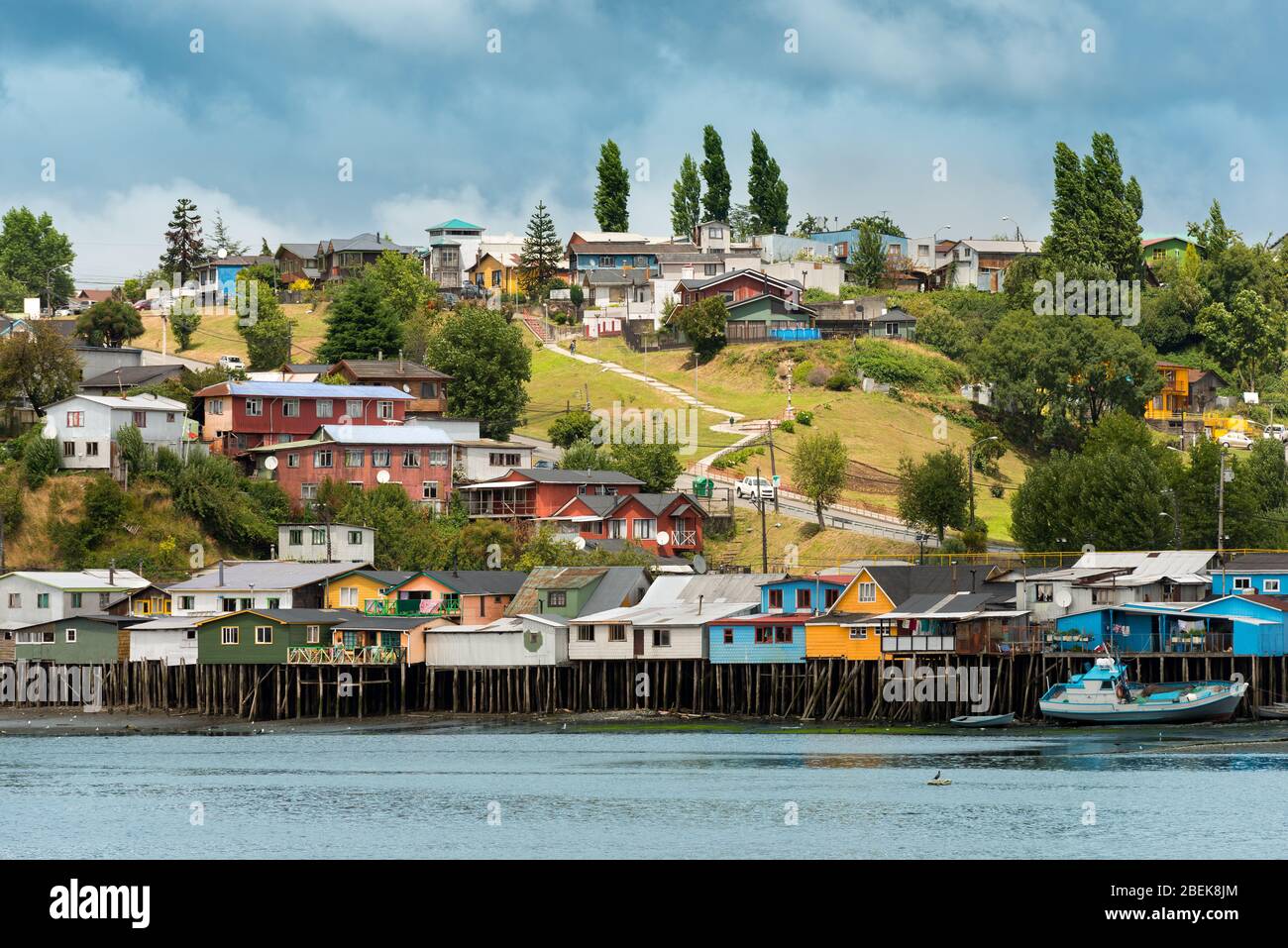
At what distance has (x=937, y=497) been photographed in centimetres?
10131

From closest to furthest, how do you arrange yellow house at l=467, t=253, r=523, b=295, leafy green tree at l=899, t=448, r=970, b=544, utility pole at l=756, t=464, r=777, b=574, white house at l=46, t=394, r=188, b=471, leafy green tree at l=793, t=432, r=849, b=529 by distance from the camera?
utility pole at l=756, t=464, r=777, b=574, white house at l=46, t=394, r=188, b=471, leafy green tree at l=899, t=448, r=970, b=544, leafy green tree at l=793, t=432, r=849, b=529, yellow house at l=467, t=253, r=523, b=295

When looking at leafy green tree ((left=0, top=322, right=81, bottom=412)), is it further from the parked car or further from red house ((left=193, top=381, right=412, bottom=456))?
the parked car

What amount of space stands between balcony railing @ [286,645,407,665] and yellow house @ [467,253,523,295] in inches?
3659

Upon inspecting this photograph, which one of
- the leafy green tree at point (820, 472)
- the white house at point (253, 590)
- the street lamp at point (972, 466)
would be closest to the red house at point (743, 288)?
the street lamp at point (972, 466)

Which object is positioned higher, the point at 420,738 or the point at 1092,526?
the point at 1092,526

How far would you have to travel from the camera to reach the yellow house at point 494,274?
17100 centimetres

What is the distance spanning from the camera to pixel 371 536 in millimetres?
95000

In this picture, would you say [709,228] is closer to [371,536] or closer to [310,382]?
[310,382]

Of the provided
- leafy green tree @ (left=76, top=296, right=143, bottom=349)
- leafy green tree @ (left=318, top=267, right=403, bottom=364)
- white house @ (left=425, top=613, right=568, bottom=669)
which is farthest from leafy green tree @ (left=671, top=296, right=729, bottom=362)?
white house @ (left=425, top=613, right=568, bottom=669)

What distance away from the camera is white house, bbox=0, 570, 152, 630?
85.1m

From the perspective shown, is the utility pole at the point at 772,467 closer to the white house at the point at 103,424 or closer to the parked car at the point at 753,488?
the parked car at the point at 753,488

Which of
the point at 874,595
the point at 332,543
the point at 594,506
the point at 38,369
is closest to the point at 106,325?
the point at 38,369

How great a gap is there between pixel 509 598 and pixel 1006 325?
58.6m
